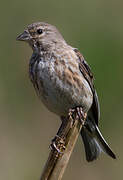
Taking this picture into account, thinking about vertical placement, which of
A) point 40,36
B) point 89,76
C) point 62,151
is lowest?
point 62,151

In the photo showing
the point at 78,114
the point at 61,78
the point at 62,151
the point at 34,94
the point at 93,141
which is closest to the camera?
the point at 62,151

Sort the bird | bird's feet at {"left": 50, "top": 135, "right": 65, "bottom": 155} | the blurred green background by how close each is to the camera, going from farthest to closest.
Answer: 1. the blurred green background
2. the bird
3. bird's feet at {"left": 50, "top": 135, "right": 65, "bottom": 155}

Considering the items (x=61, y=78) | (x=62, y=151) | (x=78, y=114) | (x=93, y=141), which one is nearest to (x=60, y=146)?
(x=62, y=151)

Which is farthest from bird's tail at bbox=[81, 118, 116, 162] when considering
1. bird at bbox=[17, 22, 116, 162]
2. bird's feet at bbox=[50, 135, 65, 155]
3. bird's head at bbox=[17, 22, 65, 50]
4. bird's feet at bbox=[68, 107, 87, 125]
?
bird's feet at bbox=[50, 135, 65, 155]

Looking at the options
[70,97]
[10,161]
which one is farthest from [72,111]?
[10,161]

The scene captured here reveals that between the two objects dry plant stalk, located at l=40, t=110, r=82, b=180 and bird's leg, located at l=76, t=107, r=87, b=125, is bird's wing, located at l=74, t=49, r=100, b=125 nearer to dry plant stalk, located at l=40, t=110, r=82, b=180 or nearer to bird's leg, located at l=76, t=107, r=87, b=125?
bird's leg, located at l=76, t=107, r=87, b=125

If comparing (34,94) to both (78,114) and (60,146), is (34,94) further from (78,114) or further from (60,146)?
(60,146)

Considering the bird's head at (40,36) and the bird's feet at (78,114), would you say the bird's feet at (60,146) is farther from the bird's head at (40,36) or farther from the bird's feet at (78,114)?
the bird's head at (40,36)
